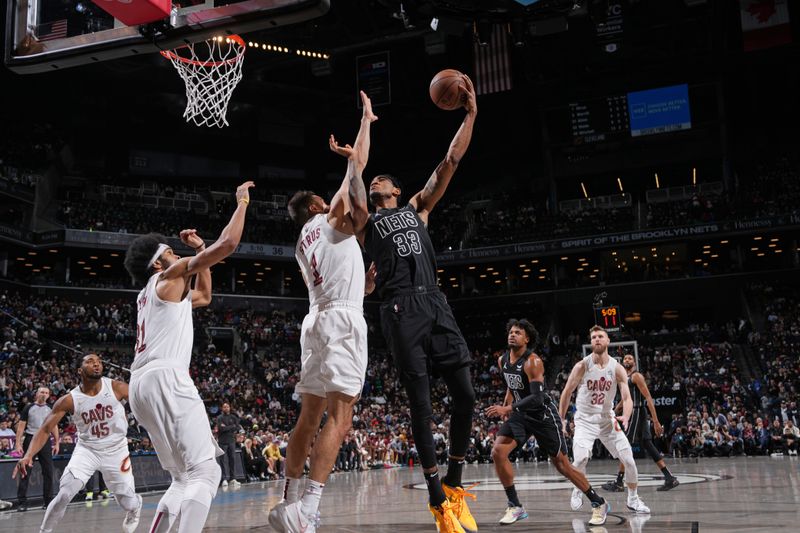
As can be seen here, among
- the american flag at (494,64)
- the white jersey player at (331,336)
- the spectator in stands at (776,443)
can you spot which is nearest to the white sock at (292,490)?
the white jersey player at (331,336)

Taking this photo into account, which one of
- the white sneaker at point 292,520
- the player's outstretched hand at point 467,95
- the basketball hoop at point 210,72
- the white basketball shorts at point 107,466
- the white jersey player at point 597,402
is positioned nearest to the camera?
the white sneaker at point 292,520

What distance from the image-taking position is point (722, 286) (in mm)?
35438

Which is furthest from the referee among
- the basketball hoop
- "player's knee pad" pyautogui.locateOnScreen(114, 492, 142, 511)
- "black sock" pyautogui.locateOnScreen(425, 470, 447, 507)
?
"black sock" pyautogui.locateOnScreen(425, 470, 447, 507)

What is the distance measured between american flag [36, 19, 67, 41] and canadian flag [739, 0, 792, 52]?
25.4 meters

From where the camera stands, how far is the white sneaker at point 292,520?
14.7 ft

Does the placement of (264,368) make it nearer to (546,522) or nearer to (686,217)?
(686,217)

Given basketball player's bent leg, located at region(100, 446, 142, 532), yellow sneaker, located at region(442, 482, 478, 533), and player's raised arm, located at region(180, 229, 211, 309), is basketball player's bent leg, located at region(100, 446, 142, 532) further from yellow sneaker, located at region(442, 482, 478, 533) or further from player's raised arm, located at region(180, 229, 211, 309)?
yellow sneaker, located at region(442, 482, 478, 533)

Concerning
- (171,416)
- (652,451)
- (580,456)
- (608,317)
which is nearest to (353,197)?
(171,416)

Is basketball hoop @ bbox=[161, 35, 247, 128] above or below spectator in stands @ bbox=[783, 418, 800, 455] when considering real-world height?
above

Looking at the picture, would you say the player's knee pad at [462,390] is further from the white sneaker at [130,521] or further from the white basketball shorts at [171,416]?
the white sneaker at [130,521]

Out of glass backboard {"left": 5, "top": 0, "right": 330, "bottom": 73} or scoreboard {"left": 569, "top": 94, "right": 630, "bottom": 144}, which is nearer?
glass backboard {"left": 5, "top": 0, "right": 330, "bottom": 73}

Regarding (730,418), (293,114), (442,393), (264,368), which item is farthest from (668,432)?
(293,114)

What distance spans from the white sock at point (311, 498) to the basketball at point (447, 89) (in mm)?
3191

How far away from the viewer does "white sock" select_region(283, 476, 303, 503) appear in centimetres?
491
